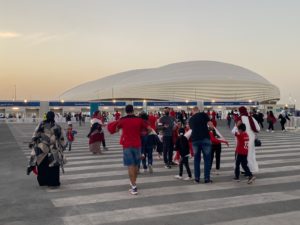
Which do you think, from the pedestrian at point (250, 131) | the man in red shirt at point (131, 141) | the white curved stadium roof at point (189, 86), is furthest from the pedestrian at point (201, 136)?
the white curved stadium roof at point (189, 86)

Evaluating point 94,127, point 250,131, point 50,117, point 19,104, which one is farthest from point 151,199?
point 19,104

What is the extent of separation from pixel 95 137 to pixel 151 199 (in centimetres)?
757

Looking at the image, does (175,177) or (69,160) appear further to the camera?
(69,160)

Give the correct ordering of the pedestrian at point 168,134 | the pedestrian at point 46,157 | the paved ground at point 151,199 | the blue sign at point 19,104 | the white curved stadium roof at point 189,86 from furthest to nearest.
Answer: the white curved stadium roof at point 189,86 < the blue sign at point 19,104 < the pedestrian at point 168,134 < the pedestrian at point 46,157 < the paved ground at point 151,199

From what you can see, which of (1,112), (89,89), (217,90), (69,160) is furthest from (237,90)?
(69,160)

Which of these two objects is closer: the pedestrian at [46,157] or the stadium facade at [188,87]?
the pedestrian at [46,157]

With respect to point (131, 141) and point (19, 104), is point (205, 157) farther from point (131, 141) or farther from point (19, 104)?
point (19, 104)

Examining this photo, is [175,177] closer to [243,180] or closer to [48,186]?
[243,180]

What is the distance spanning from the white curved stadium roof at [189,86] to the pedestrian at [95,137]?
387ft

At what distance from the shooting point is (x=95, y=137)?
1380 cm

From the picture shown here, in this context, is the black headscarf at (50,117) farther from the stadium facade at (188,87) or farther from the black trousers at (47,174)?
the stadium facade at (188,87)

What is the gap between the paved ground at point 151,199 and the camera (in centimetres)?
531

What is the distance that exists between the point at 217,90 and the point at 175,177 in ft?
425

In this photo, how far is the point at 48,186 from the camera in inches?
301
